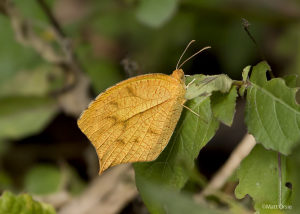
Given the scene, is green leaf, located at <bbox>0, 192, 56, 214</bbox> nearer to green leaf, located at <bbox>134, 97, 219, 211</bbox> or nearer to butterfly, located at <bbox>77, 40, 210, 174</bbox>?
butterfly, located at <bbox>77, 40, 210, 174</bbox>

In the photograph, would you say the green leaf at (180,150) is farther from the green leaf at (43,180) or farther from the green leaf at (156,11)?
the green leaf at (43,180)

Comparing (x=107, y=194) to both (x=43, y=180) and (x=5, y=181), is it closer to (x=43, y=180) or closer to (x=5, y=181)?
(x=43, y=180)

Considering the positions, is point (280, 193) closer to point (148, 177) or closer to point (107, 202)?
point (148, 177)

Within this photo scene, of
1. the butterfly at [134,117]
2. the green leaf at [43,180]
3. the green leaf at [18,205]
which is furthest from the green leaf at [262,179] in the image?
the green leaf at [43,180]

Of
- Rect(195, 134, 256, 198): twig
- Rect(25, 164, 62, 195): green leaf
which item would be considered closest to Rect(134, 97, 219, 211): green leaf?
Rect(195, 134, 256, 198): twig

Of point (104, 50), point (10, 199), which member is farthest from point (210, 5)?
point (10, 199)

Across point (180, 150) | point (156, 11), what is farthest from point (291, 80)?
point (156, 11)
